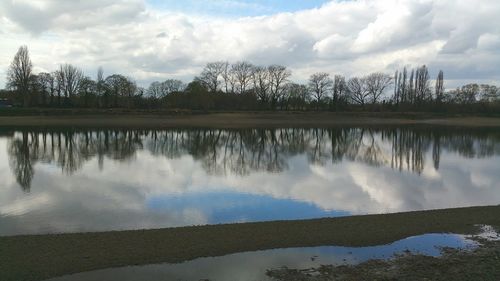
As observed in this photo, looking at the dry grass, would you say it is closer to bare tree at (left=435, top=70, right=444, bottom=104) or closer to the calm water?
bare tree at (left=435, top=70, right=444, bottom=104)

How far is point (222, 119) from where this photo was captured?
81.6 meters

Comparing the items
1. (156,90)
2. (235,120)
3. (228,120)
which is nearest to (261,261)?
(228,120)

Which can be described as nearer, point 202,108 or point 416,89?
point 202,108

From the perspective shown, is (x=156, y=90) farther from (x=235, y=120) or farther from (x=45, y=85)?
(x=235, y=120)

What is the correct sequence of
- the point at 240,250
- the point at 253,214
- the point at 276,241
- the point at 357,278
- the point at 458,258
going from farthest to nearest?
1. the point at 253,214
2. the point at 276,241
3. the point at 240,250
4. the point at 458,258
5. the point at 357,278

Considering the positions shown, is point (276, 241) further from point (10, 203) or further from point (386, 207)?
point (10, 203)

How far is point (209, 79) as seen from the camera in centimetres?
11394

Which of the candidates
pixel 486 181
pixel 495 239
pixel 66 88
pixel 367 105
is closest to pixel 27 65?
pixel 66 88

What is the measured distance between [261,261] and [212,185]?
32.9ft

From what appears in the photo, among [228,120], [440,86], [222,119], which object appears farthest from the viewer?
[440,86]

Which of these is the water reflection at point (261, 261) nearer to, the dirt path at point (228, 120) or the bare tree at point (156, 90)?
the dirt path at point (228, 120)

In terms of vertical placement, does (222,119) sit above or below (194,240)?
above

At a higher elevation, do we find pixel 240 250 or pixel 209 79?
pixel 209 79

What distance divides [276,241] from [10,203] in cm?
965
